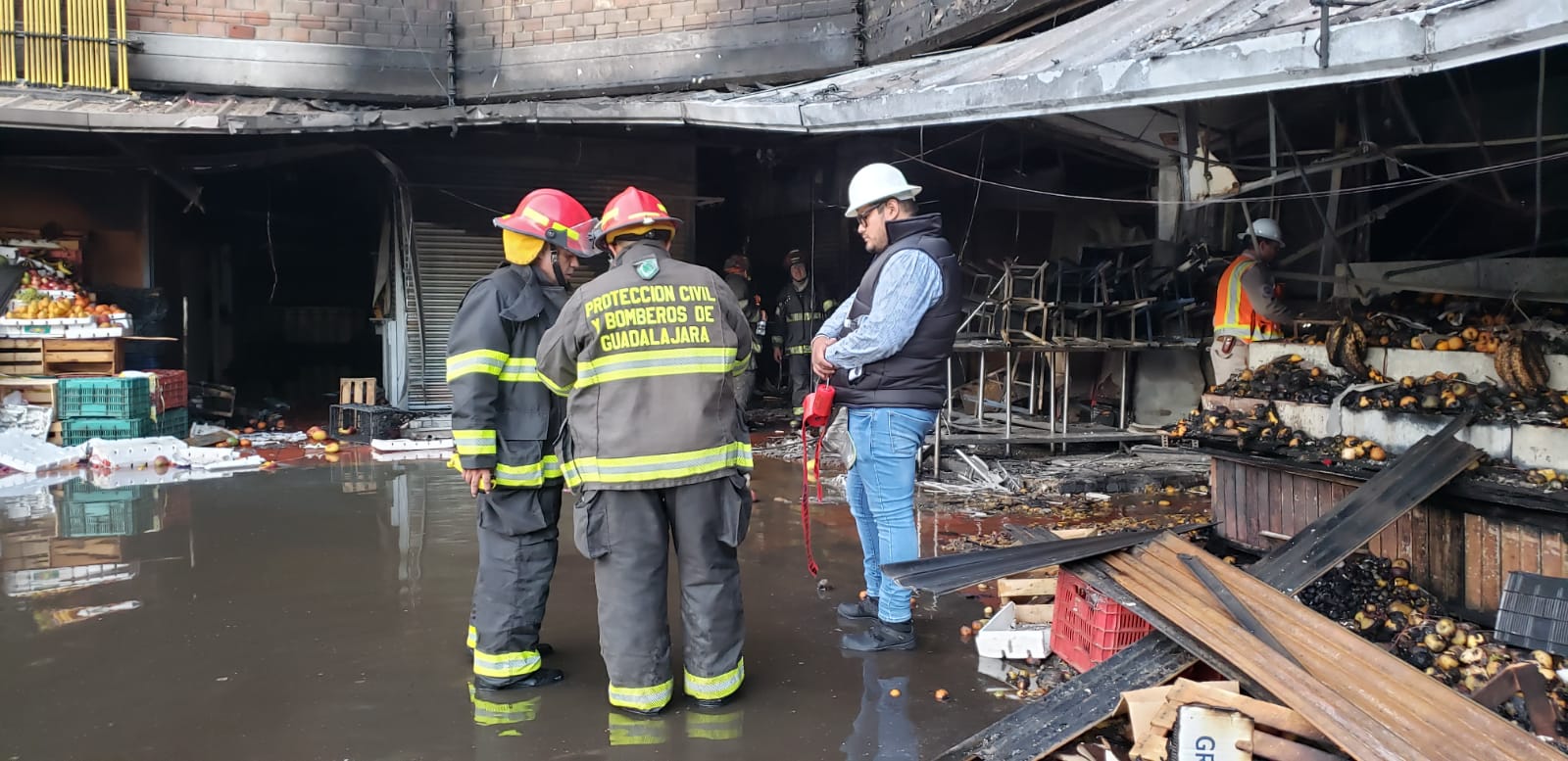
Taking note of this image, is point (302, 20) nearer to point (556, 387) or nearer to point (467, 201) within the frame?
point (467, 201)

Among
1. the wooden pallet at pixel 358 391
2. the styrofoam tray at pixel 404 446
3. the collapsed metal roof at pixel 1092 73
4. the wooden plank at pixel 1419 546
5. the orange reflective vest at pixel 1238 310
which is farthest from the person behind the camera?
the wooden pallet at pixel 358 391

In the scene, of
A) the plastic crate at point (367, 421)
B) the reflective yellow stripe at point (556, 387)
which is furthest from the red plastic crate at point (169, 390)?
the reflective yellow stripe at point (556, 387)

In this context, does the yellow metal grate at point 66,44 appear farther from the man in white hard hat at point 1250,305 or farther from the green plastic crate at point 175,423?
the man in white hard hat at point 1250,305

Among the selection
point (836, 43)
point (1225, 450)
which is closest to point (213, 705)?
point (1225, 450)

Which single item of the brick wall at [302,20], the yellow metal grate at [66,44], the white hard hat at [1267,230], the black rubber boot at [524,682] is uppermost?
the brick wall at [302,20]

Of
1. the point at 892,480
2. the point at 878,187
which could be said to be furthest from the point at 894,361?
the point at 878,187

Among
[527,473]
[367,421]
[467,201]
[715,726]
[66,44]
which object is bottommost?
[715,726]

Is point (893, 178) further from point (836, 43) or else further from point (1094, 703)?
point (836, 43)

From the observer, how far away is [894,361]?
4.43 metres

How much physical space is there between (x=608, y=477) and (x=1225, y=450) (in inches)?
139

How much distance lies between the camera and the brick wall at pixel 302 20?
1131cm

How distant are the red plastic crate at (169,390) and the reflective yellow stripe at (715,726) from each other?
8.69 m

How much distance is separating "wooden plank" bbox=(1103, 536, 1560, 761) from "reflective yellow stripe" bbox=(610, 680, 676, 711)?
1.72 m

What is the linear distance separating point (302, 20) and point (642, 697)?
10.7 meters
